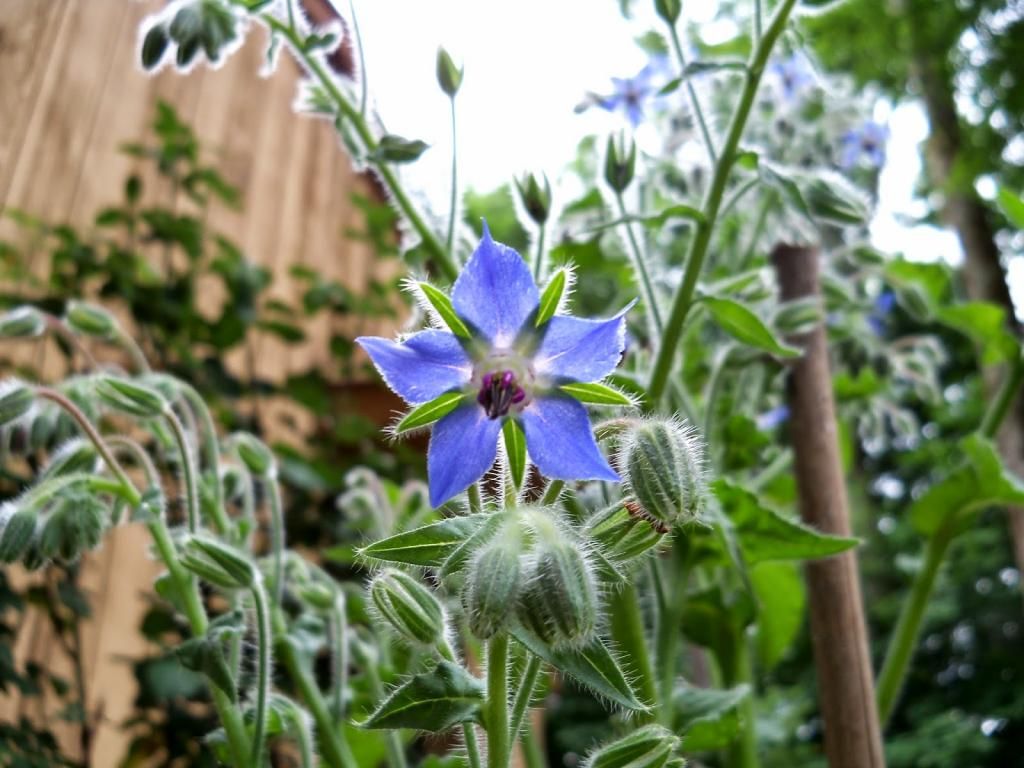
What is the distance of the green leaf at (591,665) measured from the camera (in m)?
0.47

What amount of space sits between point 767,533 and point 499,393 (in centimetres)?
34

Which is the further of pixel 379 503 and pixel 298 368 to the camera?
pixel 298 368

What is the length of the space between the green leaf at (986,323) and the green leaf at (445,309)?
0.74 meters

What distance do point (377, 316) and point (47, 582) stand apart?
95cm

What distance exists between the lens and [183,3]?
0.79m

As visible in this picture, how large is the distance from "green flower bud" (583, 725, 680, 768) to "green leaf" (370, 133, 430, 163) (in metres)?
0.41

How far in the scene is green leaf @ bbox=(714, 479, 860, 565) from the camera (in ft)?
2.47

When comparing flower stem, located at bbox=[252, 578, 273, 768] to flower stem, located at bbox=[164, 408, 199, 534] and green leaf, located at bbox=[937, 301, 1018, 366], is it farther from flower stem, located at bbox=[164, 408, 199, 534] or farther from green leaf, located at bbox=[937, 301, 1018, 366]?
green leaf, located at bbox=[937, 301, 1018, 366]

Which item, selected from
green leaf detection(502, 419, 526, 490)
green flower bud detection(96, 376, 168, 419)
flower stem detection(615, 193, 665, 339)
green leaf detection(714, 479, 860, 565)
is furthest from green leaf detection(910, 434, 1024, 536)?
green flower bud detection(96, 376, 168, 419)

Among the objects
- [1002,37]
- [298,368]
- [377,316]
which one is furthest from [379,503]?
[1002,37]

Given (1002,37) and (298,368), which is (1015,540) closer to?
(1002,37)

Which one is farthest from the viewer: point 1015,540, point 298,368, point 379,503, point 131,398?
point 298,368

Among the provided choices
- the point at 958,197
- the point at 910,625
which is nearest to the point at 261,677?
the point at 910,625

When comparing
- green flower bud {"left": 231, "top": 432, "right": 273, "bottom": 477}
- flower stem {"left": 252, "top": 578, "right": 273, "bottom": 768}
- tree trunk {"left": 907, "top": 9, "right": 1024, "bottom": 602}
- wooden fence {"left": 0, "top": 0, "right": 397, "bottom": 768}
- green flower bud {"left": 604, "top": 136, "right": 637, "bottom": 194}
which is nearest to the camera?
flower stem {"left": 252, "top": 578, "right": 273, "bottom": 768}
